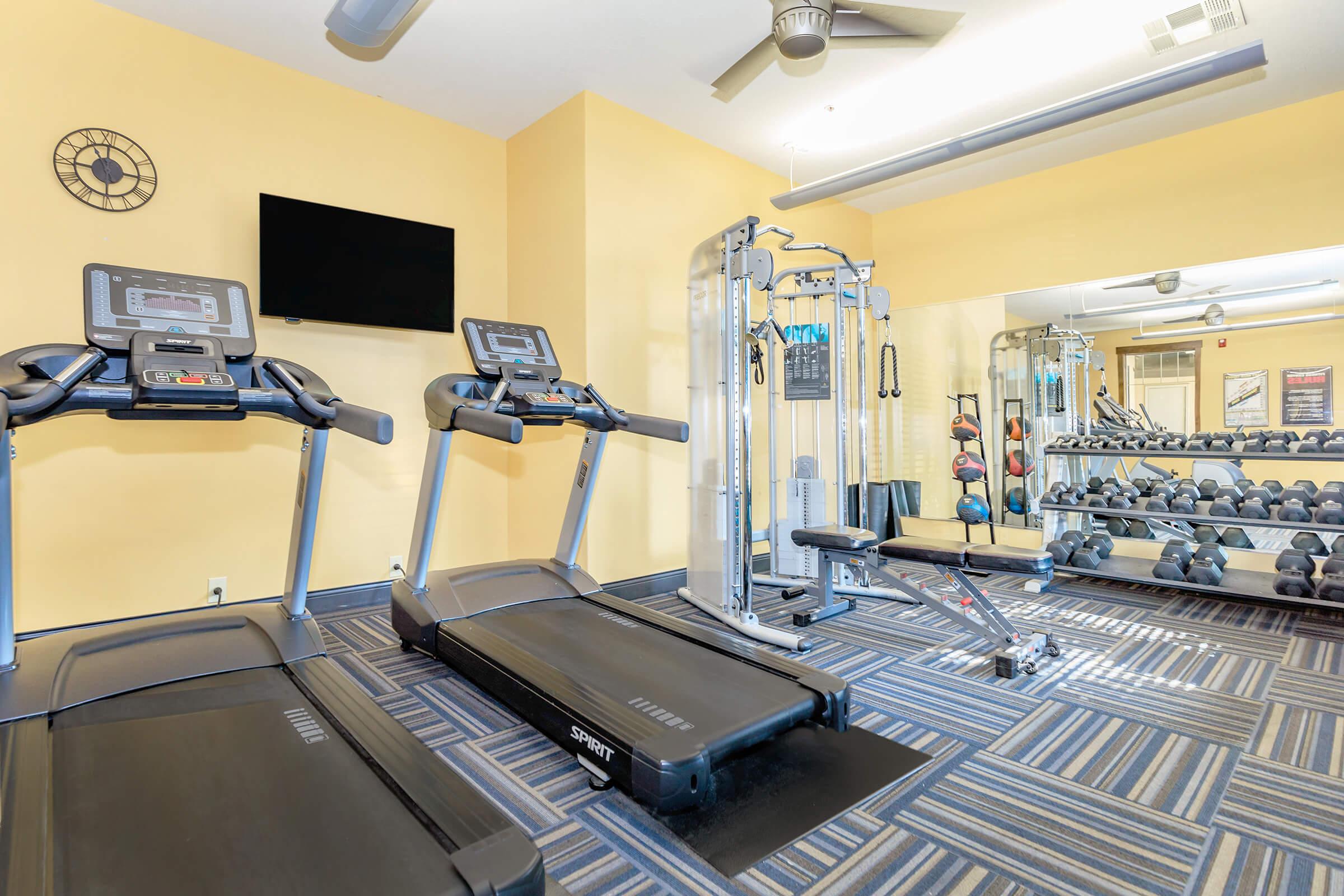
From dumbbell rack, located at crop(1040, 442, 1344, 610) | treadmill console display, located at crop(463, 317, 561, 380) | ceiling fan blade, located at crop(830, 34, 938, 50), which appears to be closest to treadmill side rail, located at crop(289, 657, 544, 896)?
treadmill console display, located at crop(463, 317, 561, 380)

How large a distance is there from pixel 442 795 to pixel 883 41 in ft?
10.7

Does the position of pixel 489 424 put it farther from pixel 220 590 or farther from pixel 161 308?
pixel 220 590

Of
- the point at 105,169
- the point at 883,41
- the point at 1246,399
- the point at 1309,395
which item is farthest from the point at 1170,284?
the point at 105,169

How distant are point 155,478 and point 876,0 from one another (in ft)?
13.3

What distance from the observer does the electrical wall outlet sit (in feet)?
11.3

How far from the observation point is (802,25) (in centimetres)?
270

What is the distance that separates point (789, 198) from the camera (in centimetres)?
442

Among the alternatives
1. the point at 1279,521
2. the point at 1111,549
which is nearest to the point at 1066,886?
the point at 1279,521

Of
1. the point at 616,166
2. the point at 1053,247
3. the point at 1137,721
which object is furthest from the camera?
the point at 1053,247

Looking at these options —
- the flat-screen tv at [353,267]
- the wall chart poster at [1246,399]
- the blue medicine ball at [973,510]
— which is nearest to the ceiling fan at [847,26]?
the flat-screen tv at [353,267]

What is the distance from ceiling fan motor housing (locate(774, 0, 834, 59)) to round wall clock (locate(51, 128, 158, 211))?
3.10m

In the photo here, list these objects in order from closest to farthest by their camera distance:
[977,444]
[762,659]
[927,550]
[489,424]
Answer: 1. [489,424]
2. [762,659]
3. [927,550]
4. [977,444]

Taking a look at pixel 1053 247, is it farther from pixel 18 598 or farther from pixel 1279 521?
pixel 18 598

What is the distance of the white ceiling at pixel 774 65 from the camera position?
324 cm
